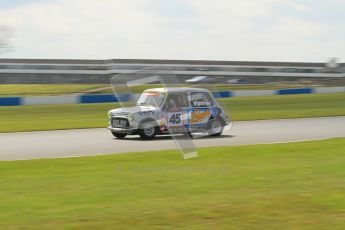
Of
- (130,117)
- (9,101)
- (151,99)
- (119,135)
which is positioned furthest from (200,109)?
(9,101)

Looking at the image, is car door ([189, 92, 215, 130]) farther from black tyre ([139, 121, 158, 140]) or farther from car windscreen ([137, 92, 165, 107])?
black tyre ([139, 121, 158, 140])

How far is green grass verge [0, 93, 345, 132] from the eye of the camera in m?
21.0

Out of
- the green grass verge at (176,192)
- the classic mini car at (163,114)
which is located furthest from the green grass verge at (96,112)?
the green grass verge at (176,192)

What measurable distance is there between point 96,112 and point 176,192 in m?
20.9

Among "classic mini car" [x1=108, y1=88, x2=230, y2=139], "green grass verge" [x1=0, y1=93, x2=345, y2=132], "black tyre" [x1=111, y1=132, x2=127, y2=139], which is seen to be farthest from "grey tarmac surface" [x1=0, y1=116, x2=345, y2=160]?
"green grass verge" [x1=0, y1=93, x2=345, y2=132]

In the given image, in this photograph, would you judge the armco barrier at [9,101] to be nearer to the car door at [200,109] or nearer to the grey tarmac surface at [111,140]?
the grey tarmac surface at [111,140]

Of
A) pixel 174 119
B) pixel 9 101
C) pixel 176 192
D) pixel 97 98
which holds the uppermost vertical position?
pixel 176 192

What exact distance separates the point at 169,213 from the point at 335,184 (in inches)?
106

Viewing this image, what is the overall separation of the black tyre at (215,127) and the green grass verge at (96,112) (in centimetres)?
578

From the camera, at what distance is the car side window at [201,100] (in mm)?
15156

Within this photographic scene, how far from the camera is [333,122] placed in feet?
68.0

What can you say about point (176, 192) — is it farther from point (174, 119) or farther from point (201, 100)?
point (201, 100)

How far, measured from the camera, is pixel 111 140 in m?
14.8

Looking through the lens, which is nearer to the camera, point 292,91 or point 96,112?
point 96,112
